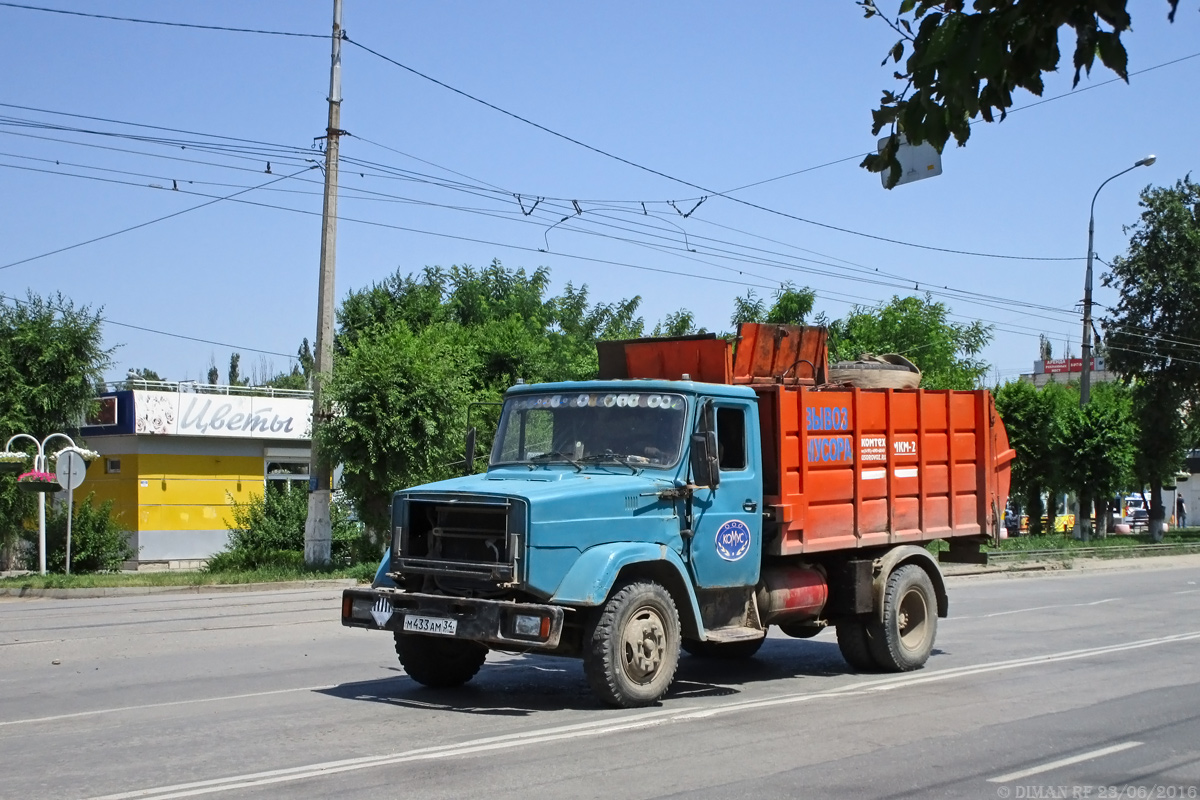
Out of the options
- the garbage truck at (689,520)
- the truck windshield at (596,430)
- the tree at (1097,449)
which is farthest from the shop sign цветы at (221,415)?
the truck windshield at (596,430)

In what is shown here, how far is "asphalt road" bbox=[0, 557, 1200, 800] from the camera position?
6.55 m

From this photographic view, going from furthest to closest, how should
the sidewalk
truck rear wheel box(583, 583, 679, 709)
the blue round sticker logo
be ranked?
the sidewalk, the blue round sticker logo, truck rear wheel box(583, 583, 679, 709)

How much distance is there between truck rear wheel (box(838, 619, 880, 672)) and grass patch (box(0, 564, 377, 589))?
46.7 ft

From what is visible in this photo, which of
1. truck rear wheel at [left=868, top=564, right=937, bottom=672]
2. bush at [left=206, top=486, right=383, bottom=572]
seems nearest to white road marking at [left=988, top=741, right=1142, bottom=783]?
truck rear wheel at [left=868, top=564, right=937, bottom=672]

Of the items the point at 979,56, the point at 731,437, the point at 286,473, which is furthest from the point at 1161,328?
the point at 979,56

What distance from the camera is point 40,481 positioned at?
2361 cm

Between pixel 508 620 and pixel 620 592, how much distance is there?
2.93ft

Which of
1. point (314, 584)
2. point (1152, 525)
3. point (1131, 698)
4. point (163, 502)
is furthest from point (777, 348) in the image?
point (1152, 525)

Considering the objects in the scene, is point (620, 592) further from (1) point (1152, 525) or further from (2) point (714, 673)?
(1) point (1152, 525)

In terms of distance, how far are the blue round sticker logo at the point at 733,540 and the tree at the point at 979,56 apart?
542cm

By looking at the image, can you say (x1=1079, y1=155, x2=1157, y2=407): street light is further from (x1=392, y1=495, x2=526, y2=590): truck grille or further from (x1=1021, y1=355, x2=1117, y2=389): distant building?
(x1=1021, y1=355, x2=1117, y2=389): distant building

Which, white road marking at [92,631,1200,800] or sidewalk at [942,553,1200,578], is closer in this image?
white road marking at [92,631,1200,800]

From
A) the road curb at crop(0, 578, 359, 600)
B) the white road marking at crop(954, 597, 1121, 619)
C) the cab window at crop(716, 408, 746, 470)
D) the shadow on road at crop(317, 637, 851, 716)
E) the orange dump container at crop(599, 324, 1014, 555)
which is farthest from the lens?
the road curb at crop(0, 578, 359, 600)

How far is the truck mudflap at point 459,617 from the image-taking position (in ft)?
27.1
